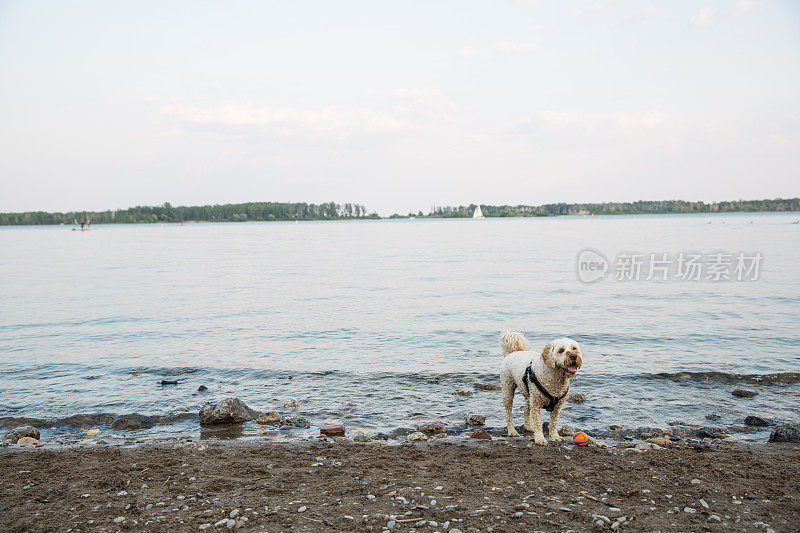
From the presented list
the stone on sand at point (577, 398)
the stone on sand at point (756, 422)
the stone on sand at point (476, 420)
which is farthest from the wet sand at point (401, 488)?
the stone on sand at point (577, 398)

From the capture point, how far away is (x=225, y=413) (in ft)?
34.1

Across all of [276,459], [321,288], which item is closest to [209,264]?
[321,288]

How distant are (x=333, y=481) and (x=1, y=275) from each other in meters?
45.8

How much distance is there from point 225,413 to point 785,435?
9801 mm

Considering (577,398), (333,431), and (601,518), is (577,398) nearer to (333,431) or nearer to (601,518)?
(333,431)

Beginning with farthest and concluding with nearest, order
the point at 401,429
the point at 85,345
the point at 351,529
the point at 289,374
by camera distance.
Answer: the point at 85,345 → the point at 289,374 → the point at 401,429 → the point at 351,529

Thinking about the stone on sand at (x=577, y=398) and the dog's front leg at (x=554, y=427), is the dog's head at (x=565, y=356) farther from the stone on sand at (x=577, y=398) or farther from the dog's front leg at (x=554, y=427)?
the stone on sand at (x=577, y=398)

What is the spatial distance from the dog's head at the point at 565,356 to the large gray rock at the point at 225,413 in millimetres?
5936

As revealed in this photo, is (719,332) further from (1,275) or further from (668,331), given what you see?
(1,275)

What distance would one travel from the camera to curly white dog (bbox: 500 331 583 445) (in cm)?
827

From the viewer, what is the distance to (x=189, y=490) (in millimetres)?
Answer: 7059

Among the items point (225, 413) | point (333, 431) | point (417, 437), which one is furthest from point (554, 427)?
point (225, 413)

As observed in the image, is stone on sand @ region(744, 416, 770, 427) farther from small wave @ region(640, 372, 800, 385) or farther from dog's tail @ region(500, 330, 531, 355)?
dog's tail @ region(500, 330, 531, 355)

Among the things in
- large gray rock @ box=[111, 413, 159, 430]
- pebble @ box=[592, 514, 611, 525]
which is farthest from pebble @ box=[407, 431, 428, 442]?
large gray rock @ box=[111, 413, 159, 430]
